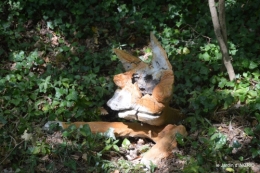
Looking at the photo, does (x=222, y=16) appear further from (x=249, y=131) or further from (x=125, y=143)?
(x=125, y=143)

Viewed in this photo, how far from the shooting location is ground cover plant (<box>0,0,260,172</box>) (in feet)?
13.6

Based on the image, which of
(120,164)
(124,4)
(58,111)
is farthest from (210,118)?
(124,4)

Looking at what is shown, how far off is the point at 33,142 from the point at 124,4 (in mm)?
3042

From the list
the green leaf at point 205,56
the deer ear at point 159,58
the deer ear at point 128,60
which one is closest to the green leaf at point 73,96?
the deer ear at point 128,60

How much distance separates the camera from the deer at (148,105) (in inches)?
158

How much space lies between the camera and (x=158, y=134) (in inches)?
170

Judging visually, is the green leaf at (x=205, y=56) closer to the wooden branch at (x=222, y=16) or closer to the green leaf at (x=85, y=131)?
the wooden branch at (x=222, y=16)

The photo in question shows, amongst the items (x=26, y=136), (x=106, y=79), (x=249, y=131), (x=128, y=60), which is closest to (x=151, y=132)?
(x=128, y=60)

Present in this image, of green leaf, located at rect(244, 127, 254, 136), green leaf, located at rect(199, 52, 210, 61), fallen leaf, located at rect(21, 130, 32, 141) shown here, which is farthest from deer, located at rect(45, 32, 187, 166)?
green leaf, located at rect(199, 52, 210, 61)

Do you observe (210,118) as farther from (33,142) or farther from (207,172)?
(33,142)

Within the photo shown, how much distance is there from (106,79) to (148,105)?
151 cm

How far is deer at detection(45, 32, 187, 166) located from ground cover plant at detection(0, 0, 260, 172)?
0.42ft

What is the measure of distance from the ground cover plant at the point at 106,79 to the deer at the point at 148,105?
0.13 meters

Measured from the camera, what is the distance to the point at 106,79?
5.36m
